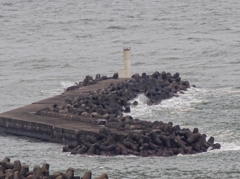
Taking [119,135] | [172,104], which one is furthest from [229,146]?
[172,104]

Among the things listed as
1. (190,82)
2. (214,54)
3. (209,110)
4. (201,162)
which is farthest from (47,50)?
(201,162)

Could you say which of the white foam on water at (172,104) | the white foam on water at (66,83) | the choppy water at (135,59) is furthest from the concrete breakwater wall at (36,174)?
the white foam on water at (66,83)

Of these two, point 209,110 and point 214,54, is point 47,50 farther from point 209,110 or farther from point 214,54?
point 209,110

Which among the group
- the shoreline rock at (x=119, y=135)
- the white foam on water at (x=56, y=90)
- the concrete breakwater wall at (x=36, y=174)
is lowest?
the concrete breakwater wall at (x=36, y=174)

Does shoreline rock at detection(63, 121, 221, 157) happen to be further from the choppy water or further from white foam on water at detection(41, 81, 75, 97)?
white foam on water at detection(41, 81, 75, 97)

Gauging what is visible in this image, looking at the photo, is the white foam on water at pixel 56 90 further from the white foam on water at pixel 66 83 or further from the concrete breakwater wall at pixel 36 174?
the concrete breakwater wall at pixel 36 174

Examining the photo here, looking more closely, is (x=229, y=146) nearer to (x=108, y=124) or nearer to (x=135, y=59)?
(x=108, y=124)
